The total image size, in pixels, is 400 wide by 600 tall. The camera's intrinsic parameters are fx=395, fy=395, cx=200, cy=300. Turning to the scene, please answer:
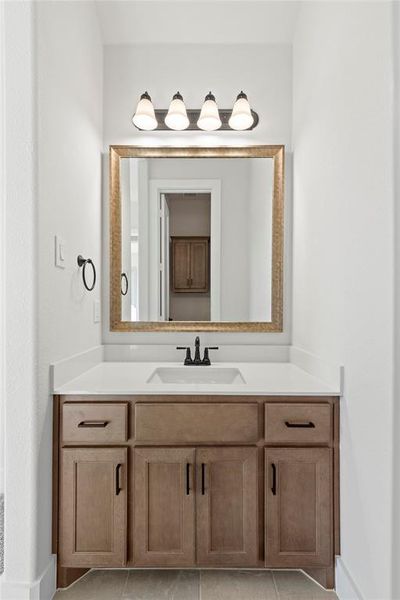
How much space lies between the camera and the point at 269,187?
2.37m

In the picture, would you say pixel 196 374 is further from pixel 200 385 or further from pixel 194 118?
pixel 194 118

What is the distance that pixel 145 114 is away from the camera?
2205mm

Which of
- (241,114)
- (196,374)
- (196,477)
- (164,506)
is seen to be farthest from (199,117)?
(164,506)

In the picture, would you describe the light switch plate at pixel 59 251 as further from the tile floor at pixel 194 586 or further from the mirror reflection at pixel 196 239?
the tile floor at pixel 194 586

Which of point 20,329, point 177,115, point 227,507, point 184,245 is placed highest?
point 177,115

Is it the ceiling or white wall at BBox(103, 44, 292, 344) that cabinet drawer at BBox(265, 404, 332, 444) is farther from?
the ceiling

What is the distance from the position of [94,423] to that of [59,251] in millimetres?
738

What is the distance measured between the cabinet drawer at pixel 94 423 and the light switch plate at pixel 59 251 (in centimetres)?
59

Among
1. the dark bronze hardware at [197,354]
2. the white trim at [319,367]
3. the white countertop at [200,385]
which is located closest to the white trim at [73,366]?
the white countertop at [200,385]

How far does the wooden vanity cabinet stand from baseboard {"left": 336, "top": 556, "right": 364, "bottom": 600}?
0.04m

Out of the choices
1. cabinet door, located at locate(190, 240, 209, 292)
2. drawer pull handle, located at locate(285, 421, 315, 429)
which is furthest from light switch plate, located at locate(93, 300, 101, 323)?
drawer pull handle, located at locate(285, 421, 315, 429)

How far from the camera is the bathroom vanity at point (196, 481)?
5.32 ft

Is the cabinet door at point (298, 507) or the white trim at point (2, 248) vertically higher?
the white trim at point (2, 248)

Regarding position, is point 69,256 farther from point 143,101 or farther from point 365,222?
point 365,222
